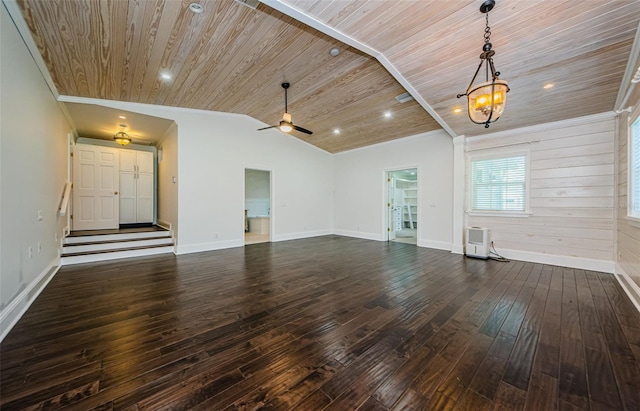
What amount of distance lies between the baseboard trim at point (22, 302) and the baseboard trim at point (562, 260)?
694 centimetres

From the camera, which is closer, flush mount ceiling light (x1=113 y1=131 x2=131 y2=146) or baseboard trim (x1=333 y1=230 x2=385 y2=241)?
flush mount ceiling light (x1=113 y1=131 x2=131 y2=146)

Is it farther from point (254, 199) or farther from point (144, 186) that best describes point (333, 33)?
point (254, 199)

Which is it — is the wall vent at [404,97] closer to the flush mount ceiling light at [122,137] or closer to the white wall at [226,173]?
the white wall at [226,173]

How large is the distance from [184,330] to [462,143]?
19.1 ft

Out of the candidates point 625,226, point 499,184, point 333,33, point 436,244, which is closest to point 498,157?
point 499,184

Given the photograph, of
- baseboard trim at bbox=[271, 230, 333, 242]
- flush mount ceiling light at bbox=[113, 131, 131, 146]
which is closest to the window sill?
baseboard trim at bbox=[271, 230, 333, 242]

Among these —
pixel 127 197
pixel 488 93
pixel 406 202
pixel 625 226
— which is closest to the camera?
pixel 488 93

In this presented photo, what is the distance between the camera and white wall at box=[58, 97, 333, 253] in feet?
17.1

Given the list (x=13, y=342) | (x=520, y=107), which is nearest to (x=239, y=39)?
(x=13, y=342)

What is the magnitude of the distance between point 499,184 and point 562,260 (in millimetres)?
1668

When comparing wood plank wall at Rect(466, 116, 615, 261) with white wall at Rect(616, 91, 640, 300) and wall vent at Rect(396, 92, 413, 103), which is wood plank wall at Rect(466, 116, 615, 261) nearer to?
white wall at Rect(616, 91, 640, 300)

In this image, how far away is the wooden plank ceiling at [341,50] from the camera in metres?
2.24

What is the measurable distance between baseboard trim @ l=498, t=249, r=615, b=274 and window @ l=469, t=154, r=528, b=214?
82cm

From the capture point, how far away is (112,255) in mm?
4613
